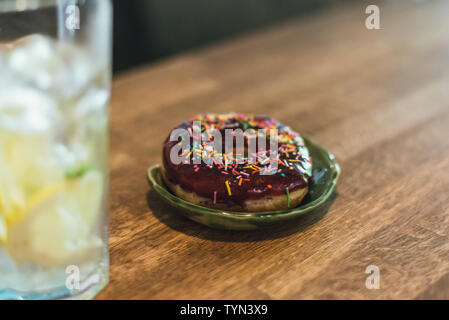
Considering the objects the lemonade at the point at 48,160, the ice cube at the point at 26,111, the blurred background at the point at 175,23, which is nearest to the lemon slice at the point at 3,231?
the lemonade at the point at 48,160

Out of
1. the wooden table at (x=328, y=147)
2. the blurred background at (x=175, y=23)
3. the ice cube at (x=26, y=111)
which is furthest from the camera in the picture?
the blurred background at (x=175, y=23)

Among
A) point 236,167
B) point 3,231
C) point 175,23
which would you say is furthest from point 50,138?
point 175,23

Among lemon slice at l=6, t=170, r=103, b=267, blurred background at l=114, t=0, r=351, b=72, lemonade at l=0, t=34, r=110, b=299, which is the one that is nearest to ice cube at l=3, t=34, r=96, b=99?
lemonade at l=0, t=34, r=110, b=299

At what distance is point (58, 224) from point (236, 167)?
306 millimetres

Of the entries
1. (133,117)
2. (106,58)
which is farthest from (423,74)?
(106,58)

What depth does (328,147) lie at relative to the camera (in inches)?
47.0

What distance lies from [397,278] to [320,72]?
951 mm

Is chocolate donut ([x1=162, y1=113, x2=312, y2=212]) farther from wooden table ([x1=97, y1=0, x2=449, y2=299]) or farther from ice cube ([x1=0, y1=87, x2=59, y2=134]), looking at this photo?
ice cube ([x1=0, y1=87, x2=59, y2=134])

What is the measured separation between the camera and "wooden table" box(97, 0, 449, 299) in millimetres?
791

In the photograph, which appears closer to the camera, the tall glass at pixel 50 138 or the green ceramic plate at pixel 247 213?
the tall glass at pixel 50 138

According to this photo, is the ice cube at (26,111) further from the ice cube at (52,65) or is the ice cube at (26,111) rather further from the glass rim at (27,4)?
the glass rim at (27,4)

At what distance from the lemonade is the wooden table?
11 cm

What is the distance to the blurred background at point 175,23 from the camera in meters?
2.22

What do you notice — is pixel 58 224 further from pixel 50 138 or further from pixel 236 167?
pixel 236 167
